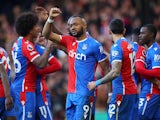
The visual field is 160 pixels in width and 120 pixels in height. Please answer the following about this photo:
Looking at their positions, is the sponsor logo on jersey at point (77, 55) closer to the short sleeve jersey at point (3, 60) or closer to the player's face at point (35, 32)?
the player's face at point (35, 32)

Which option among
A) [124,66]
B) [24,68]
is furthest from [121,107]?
[24,68]

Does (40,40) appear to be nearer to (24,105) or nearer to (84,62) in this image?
(84,62)

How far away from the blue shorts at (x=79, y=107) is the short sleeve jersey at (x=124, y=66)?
61 centimetres

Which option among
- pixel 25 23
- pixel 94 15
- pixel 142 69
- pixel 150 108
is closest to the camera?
pixel 25 23

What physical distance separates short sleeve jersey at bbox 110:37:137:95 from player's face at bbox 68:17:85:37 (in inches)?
25.4

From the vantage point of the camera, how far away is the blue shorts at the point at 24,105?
1387 cm

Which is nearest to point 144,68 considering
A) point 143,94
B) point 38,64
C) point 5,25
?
point 143,94

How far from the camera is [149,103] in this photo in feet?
47.9

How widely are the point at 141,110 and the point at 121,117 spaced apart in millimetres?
830

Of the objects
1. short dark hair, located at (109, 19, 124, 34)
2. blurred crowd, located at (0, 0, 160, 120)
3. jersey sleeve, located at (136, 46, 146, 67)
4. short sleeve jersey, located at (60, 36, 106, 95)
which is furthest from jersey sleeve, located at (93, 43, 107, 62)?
blurred crowd, located at (0, 0, 160, 120)

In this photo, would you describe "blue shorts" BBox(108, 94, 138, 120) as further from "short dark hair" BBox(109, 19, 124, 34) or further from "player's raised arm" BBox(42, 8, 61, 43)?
"player's raised arm" BBox(42, 8, 61, 43)

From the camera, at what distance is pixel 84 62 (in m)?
13.6

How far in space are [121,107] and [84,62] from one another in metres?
1.12

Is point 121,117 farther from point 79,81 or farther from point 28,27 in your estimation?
point 28,27
